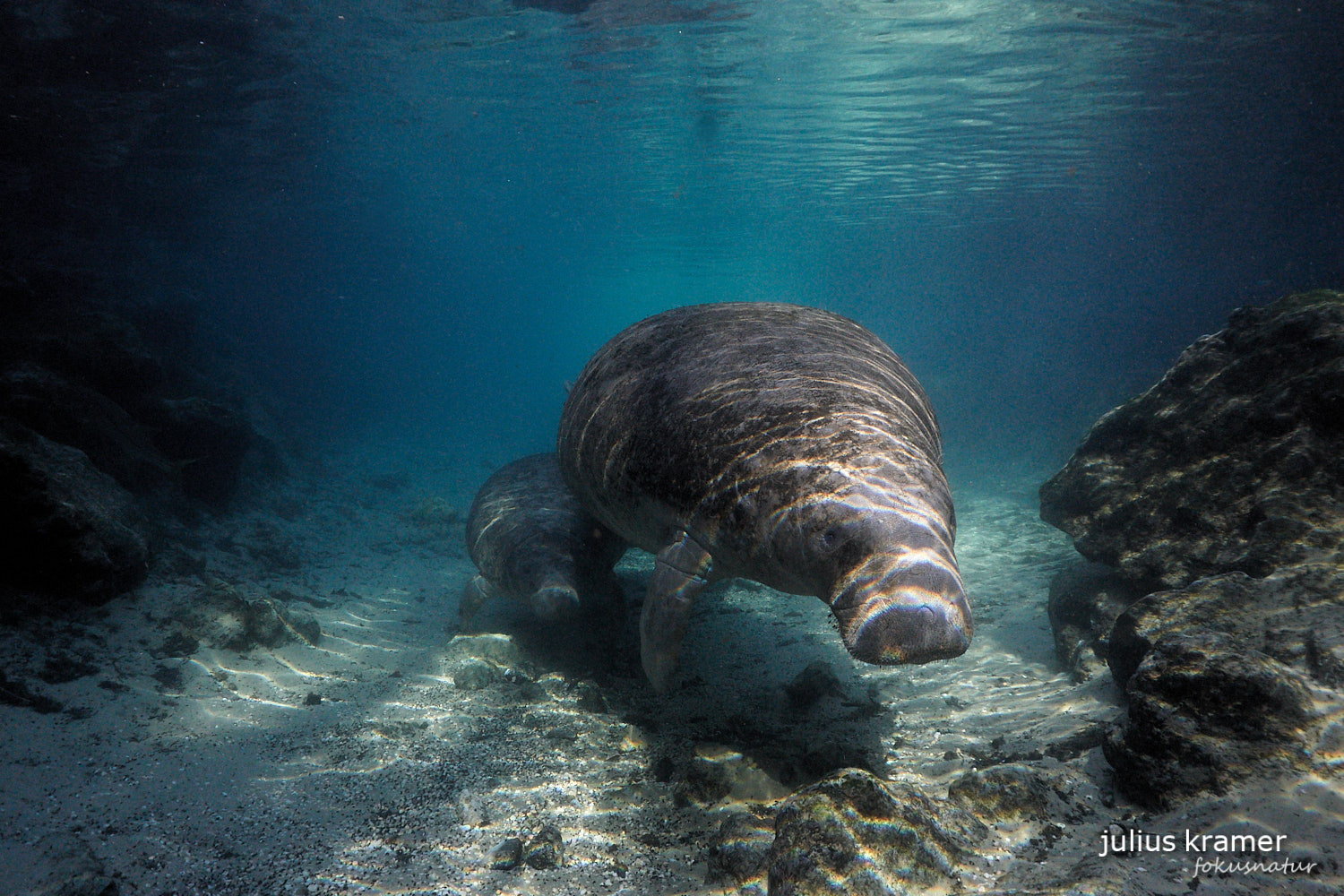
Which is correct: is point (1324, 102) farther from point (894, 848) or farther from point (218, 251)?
point (218, 251)

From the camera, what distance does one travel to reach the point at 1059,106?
659 inches

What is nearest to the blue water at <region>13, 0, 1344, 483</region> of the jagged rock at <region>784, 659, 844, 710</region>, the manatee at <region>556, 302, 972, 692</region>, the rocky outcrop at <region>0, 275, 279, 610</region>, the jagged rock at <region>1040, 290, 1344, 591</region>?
the rocky outcrop at <region>0, 275, 279, 610</region>

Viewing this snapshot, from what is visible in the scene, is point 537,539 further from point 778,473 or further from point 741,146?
point 741,146

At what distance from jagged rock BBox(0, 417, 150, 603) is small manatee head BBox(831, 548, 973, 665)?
18.7 feet

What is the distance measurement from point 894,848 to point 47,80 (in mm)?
20612

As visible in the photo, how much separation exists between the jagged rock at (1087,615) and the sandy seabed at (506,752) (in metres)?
0.20

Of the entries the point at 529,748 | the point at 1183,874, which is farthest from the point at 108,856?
the point at 1183,874

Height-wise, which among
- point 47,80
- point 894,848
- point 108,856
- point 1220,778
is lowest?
point 108,856

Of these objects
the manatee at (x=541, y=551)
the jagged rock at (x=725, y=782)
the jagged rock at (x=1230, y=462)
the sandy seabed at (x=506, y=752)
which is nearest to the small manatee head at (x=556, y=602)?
the manatee at (x=541, y=551)

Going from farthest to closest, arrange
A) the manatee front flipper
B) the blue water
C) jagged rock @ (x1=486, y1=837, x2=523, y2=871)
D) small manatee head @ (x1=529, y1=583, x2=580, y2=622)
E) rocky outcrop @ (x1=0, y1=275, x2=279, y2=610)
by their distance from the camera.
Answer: the blue water
small manatee head @ (x1=529, y1=583, x2=580, y2=622)
rocky outcrop @ (x1=0, y1=275, x2=279, y2=610)
the manatee front flipper
jagged rock @ (x1=486, y1=837, x2=523, y2=871)

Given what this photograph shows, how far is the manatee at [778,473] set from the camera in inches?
86.2

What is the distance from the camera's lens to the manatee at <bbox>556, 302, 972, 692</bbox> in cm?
219

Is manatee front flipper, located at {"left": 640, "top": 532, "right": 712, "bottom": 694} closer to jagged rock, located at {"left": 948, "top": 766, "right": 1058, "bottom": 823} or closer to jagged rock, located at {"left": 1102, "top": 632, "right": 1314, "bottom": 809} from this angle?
jagged rock, located at {"left": 948, "top": 766, "right": 1058, "bottom": 823}

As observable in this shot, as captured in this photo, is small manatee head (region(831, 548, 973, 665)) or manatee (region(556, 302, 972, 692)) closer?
small manatee head (region(831, 548, 973, 665))
